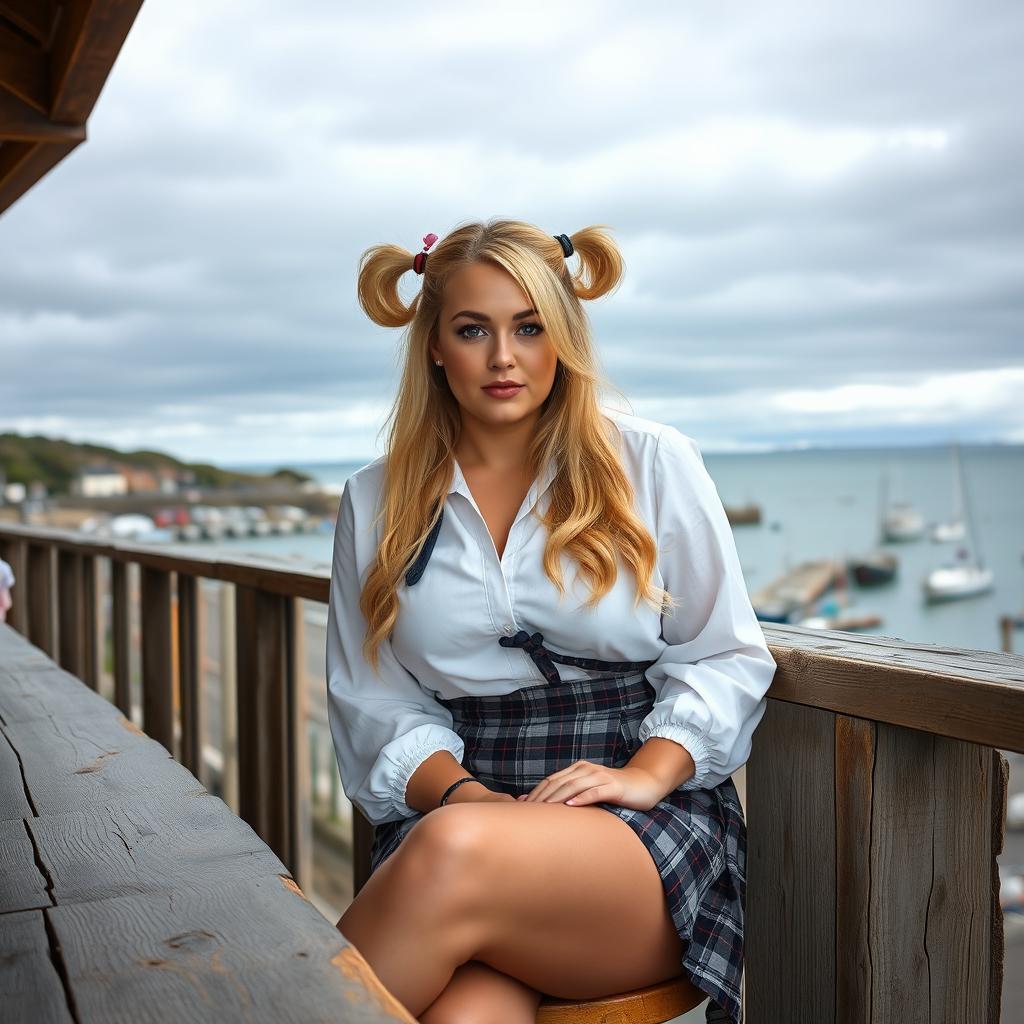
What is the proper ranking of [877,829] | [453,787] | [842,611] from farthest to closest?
[842,611], [453,787], [877,829]

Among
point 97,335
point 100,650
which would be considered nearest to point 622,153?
point 97,335

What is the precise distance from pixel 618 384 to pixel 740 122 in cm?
9951

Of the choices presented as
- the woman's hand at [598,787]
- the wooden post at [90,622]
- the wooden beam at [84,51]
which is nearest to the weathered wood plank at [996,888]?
the woman's hand at [598,787]

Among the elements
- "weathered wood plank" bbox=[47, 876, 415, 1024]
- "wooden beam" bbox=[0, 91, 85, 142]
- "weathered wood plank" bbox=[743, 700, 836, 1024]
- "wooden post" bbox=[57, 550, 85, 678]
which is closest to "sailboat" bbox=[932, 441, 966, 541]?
"wooden post" bbox=[57, 550, 85, 678]

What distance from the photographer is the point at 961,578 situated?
64000 mm

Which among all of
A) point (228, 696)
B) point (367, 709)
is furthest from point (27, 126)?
point (367, 709)

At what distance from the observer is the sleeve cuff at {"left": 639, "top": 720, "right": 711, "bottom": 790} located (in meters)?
1.40

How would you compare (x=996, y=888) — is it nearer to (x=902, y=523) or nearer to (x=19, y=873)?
(x=19, y=873)

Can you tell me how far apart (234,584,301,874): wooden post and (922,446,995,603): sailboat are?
65996 mm

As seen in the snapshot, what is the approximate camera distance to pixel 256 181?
75.1m

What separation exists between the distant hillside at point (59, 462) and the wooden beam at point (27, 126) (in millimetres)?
22712

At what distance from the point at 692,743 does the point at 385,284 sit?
91cm

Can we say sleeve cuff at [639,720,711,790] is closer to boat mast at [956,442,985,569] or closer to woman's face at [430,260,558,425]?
woman's face at [430,260,558,425]

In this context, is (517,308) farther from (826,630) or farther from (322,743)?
(322,743)
